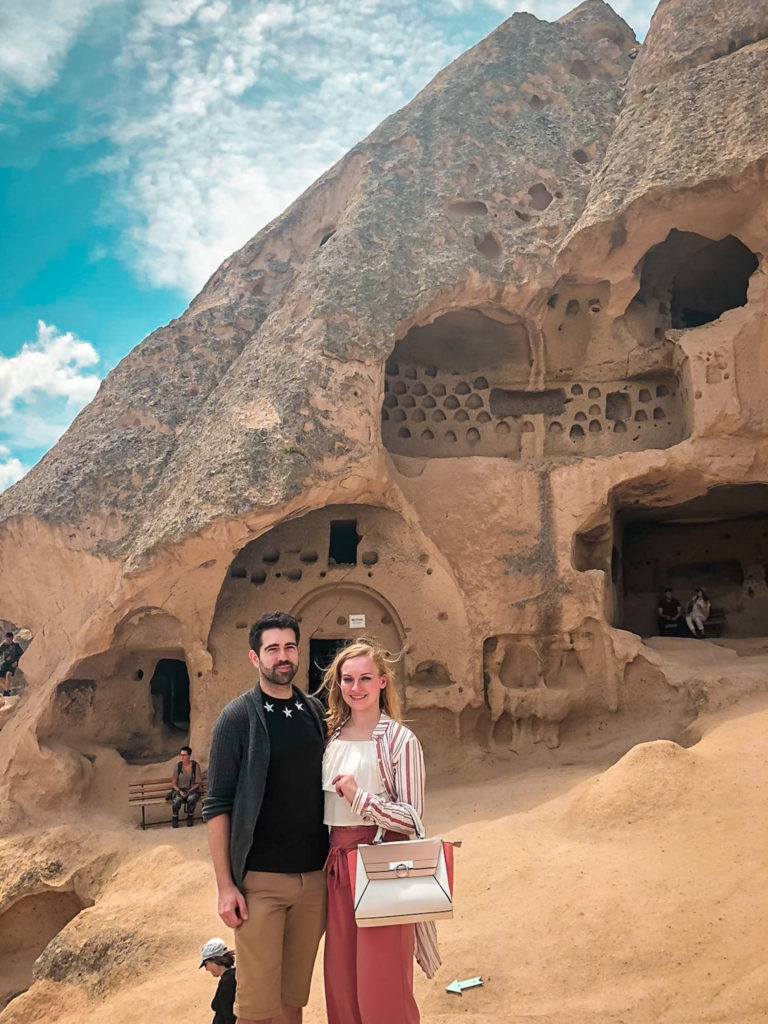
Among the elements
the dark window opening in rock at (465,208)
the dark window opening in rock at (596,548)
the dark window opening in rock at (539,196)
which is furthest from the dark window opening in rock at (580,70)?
the dark window opening in rock at (596,548)

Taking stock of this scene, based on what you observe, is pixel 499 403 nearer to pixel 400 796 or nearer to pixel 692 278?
pixel 692 278

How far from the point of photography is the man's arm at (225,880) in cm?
285

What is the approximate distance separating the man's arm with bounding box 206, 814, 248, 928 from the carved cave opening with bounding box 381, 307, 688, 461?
932 cm

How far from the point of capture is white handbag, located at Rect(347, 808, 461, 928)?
262 cm

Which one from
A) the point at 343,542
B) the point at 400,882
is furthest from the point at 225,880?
the point at 343,542

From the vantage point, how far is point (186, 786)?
9602mm

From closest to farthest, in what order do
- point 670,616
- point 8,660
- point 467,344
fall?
1. point 670,616
2. point 467,344
3. point 8,660

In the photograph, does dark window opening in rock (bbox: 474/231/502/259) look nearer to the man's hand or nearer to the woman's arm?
the woman's arm

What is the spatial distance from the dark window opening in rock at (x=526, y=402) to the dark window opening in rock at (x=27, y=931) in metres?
8.90

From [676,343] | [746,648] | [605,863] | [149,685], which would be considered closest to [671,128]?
[676,343]

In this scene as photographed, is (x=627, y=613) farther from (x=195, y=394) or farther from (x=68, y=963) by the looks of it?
(x=68, y=963)

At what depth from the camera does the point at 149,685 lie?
11219 mm

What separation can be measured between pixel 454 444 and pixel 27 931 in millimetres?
8612

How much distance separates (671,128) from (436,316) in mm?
3930
